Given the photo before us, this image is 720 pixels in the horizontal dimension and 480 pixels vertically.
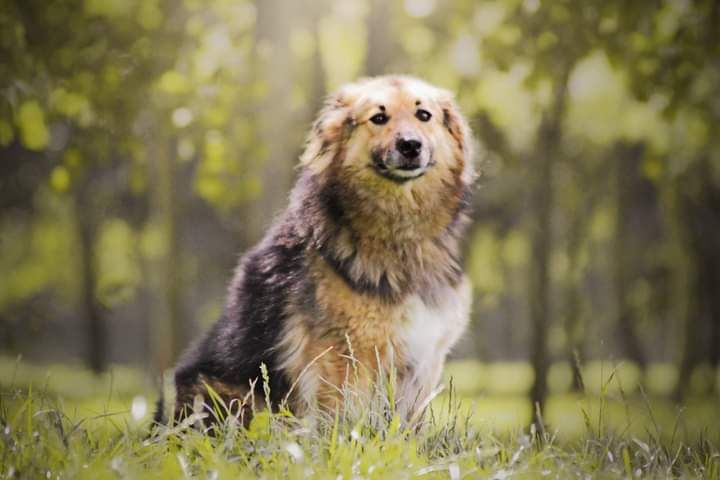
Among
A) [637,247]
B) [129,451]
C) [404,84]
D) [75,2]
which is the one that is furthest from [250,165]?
[637,247]

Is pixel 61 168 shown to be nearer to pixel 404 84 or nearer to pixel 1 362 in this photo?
pixel 404 84

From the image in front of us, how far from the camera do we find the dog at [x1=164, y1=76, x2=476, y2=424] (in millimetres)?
4164

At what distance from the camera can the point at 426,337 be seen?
4234 millimetres

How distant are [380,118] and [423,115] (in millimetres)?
220

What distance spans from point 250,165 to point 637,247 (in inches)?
447

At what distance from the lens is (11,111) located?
20.9 feet

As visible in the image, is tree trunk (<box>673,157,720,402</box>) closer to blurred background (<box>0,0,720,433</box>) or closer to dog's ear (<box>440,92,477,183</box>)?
blurred background (<box>0,0,720,433</box>)

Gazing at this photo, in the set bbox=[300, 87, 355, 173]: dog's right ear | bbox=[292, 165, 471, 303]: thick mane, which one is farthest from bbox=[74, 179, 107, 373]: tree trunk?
bbox=[292, 165, 471, 303]: thick mane

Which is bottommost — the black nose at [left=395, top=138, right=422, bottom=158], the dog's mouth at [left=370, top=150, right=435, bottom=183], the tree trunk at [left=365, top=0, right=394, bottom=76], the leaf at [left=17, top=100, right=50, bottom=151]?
the dog's mouth at [left=370, top=150, right=435, bottom=183]

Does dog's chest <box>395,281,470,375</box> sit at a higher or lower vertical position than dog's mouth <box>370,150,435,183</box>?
lower

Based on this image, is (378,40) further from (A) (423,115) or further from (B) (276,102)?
(A) (423,115)

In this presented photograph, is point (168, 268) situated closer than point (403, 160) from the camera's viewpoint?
No

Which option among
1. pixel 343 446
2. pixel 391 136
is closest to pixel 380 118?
pixel 391 136

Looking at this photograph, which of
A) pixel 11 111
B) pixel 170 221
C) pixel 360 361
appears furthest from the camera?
pixel 170 221
